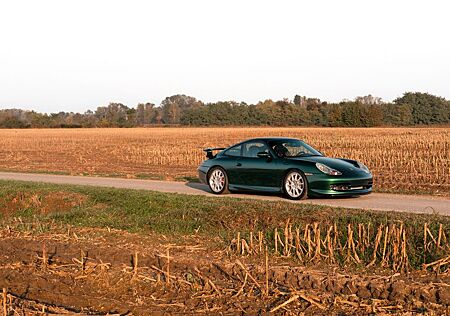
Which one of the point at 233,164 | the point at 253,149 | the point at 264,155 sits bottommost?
the point at 233,164

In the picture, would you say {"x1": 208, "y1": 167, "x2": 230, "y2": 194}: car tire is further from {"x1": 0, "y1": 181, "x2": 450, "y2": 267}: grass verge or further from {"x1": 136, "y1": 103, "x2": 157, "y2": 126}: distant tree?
{"x1": 136, "y1": 103, "x2": 157, "y2": 126}: distant tree

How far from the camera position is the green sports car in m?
15.2

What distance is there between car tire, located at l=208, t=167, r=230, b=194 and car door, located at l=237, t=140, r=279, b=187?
1.70ft

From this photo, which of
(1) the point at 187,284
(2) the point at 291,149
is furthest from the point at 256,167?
(1) the point at 187,284

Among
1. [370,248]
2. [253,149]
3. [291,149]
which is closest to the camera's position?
[370,248]

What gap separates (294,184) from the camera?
15.6m

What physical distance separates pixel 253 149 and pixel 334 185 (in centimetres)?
245

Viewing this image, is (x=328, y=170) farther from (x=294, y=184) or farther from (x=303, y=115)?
(x=303, y=115)

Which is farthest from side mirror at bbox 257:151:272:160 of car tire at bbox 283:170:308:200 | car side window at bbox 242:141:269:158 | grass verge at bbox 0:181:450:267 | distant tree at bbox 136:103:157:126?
distant tree at bbox 136:103:157:126

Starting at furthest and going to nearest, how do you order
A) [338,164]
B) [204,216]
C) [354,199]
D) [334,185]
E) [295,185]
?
[354,199]
[295,185]
[338,164]
[334,185]
[204,216]

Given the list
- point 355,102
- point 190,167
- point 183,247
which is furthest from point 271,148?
point 355,102

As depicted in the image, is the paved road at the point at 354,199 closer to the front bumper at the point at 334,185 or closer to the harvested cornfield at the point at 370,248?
the front bumper at the point at 334,185

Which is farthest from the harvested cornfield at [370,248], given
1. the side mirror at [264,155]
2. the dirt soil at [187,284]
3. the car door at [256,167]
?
the side mirror at [264,155]

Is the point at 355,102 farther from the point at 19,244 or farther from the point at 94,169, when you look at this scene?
the point at 19,244
